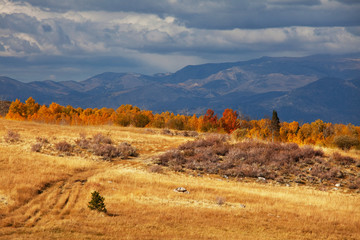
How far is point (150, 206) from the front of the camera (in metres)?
20.2

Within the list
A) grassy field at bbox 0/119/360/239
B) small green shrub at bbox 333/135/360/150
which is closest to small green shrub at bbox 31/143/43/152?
grassy field at bbox 0/119/360/239

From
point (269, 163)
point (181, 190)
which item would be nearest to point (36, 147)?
point (181, 190)

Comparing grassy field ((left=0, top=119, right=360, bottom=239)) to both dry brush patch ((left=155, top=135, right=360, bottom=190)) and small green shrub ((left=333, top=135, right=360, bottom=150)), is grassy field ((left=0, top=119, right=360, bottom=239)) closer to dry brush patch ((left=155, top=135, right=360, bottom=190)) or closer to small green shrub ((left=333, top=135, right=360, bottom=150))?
dry brush patch ((left=155, top=135, right=360, bottom=190))

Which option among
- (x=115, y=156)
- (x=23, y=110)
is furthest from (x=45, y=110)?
(x=115, y=156)

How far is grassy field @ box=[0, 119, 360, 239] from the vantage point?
16.6 m

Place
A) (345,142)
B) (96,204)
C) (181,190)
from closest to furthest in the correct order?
(96,204) < (181,190) < (345,142)

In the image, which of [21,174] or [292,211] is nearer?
[292,211]

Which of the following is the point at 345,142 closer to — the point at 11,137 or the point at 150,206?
the point at 150,206

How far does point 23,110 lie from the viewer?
386 feet

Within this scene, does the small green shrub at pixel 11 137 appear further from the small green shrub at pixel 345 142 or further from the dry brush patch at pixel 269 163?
the small green shrub at pixel 345 142

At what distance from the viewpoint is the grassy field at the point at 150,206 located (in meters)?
16.6

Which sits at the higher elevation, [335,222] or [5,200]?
[5,200]

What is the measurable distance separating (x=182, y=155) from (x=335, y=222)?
19.6m

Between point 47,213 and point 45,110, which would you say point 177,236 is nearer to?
point 47,213
